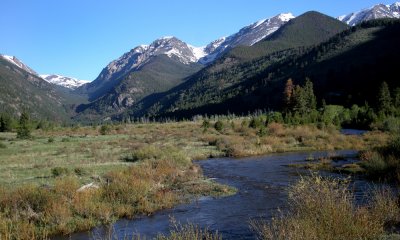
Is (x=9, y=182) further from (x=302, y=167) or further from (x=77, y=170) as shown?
(x=302, y=167)

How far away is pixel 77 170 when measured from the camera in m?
30.9

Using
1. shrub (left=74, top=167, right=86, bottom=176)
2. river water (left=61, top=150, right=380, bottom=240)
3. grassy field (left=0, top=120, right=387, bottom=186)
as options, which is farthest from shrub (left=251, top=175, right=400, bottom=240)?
shrub (left=74, top=167, right=86, bottom=176)

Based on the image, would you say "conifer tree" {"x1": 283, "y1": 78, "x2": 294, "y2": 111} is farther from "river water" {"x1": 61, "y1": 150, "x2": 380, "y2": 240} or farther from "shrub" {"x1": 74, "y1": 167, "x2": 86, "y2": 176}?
"shrub" {"x1": 74, "y1": 167, "x2": 86, "y2": 176}

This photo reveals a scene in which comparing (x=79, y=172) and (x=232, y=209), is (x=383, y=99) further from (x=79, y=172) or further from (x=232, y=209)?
(x=232, y=209)

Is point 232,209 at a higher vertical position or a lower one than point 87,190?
lower

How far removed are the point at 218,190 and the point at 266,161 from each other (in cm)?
1765

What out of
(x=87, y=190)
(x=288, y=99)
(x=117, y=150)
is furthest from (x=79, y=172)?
(x=288, y=99)

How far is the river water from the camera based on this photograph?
18391 millimetres

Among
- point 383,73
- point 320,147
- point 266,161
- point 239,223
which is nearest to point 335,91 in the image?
point 383,73

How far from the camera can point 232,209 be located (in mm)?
22172

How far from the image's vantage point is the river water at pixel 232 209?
18391 mm

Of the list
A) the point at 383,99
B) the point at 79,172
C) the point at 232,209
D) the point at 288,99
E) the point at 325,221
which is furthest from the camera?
the point at 288,99

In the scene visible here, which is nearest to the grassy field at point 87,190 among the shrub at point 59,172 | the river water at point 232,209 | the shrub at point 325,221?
the shrub at point 59,172

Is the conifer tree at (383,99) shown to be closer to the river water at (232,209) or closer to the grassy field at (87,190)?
the river water at (232,209)
